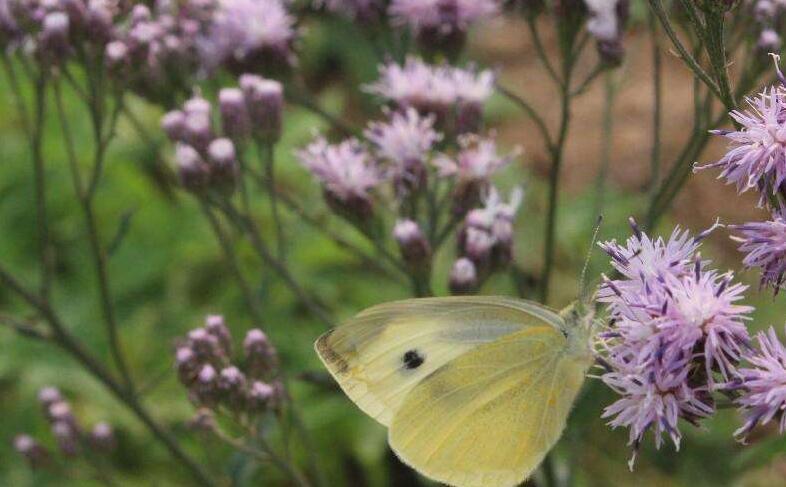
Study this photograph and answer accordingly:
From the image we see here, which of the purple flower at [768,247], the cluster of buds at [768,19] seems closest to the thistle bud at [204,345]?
the purple flower at [768,247]

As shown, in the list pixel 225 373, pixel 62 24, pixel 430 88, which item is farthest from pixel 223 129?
pixel 225 373

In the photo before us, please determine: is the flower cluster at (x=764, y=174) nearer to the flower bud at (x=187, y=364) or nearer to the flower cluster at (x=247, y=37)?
the flower bud at (x=187, y=364)

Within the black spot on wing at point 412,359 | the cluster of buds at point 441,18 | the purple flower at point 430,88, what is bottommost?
the black spot on wing at point 412,359

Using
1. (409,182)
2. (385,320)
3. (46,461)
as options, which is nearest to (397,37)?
(409,182)

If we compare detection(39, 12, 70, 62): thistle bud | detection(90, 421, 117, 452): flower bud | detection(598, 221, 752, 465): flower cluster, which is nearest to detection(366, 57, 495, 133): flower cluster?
detection(39, 12, 70, 62): thistle bud

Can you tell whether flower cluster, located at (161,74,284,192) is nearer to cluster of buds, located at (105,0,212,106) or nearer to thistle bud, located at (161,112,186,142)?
thistle bud, located at (161,112,186,142)
